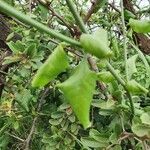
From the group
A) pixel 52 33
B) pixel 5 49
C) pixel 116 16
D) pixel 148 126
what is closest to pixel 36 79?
pixel 52 33

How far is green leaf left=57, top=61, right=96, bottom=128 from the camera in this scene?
0.41 metres

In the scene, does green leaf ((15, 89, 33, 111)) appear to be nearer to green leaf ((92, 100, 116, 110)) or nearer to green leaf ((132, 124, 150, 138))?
green leaf ((92, 100, 116, 110))

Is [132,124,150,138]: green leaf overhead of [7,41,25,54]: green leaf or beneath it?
beneath

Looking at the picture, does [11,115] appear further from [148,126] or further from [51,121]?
[148,126]

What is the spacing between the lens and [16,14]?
0.36 m

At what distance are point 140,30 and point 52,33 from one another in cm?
15

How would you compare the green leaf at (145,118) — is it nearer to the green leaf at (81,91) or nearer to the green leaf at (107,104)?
the green leaf at (107,104)

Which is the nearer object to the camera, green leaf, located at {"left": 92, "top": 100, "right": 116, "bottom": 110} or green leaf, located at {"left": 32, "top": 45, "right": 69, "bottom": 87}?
green leaf, located at {"left": 32, "top": 45, "right": 69, "bottom": 87}

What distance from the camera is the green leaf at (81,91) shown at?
16.3 inches

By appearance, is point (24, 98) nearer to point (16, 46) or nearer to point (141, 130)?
point (16, 46)

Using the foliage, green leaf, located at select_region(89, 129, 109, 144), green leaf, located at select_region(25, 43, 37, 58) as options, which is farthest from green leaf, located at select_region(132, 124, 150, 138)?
green leaf, located at select_region(25, 43, 37, 58)

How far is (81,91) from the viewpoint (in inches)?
16.6

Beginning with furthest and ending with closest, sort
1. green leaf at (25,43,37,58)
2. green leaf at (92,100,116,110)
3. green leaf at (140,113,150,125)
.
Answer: green leaf at (25,43,37,58) < green leaf at (92,100,116,110) < green leaf at (140,113,150,125)

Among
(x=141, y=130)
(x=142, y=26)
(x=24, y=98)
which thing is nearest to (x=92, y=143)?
(x=141, y=130)
